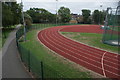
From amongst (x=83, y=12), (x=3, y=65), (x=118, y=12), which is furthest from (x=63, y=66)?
Answer: (x=83, y=12)

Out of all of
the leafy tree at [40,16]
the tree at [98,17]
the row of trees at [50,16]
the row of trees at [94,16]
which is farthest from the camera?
the row of trees at [94,16]

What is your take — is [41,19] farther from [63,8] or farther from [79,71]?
[79,71]

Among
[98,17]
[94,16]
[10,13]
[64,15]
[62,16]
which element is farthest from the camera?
[94,16]

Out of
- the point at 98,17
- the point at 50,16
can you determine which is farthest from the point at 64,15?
the point at 98,17

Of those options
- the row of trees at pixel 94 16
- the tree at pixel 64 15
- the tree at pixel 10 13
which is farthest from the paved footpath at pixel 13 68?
the row of trees at pixel 94 16

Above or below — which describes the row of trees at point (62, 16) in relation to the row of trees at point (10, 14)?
above

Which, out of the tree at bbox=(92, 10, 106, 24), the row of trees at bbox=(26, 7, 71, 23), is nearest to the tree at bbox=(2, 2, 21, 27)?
the row of trees at bbox=(26, 7, 71, 23)

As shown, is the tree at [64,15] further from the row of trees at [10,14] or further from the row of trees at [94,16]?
the row of trees at [10,14]

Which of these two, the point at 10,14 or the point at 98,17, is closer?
the point at 10,14

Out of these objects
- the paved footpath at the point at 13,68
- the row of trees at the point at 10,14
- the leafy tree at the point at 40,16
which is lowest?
the paved footpath at the point at 13,68

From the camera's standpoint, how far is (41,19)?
68938 millimetres

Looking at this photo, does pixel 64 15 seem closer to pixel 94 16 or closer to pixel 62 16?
pixel 62 16

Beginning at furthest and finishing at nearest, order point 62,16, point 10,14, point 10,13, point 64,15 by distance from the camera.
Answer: point 62,16
point 64,15
point 10,13
point 10,14

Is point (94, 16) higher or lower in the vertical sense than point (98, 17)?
higher
